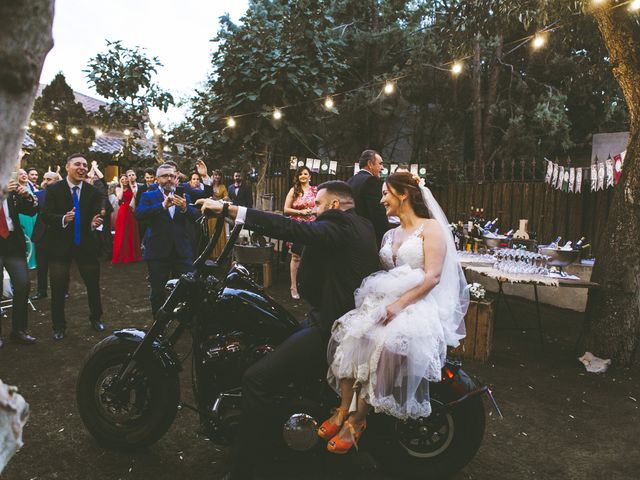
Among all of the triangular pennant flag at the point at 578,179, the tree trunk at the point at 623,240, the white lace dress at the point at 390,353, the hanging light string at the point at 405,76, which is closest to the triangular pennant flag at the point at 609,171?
the triangular pennant flag at the point at 578,179

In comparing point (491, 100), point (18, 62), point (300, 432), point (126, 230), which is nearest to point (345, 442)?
point (300, 432)

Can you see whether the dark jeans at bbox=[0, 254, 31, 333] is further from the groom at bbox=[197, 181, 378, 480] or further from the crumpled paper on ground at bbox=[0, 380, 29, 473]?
the crumpled paper on ground at bbox=[0, 380, 29, 473]

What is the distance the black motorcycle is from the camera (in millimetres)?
2834

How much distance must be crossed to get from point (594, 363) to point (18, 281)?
6422 millimetres

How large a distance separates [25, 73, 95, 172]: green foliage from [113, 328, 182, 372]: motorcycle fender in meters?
13.9

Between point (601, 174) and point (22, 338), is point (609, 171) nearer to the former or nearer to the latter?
point (601, 174)

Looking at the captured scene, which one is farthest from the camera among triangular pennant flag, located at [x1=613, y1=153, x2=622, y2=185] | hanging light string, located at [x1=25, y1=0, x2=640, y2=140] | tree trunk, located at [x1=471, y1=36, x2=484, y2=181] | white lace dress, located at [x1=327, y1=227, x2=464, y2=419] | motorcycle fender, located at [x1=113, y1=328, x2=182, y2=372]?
tree trunk, located at [x1=471, y1=36, x2=484, y2=181]

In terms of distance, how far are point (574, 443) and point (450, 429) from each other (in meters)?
1.31

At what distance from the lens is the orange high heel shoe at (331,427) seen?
2.79m

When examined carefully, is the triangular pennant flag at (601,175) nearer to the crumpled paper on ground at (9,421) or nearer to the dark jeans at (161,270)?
the dark jeans at (161,270)

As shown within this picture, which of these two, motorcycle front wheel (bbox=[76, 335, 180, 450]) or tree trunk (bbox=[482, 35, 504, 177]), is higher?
tree trunk (bbox=[482, 35, 504, 177])

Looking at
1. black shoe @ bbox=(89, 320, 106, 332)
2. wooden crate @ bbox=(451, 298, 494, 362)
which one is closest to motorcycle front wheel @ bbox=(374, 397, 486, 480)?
wooden crate @ bbox=(451, 298, 494, 362)

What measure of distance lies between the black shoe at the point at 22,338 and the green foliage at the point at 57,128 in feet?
36.9

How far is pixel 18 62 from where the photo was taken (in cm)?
106
